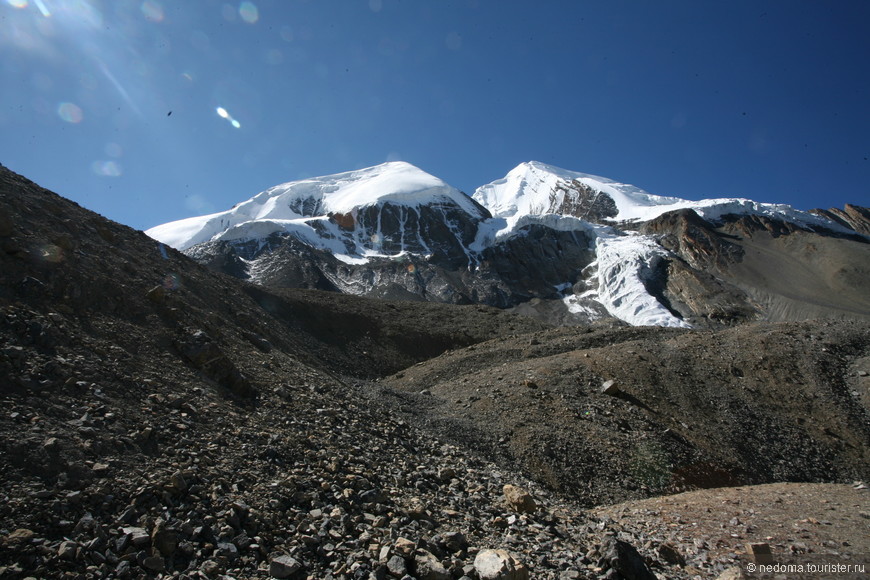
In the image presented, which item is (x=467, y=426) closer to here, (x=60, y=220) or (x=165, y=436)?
(x=165, y=436)

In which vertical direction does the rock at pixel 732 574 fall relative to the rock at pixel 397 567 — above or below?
above

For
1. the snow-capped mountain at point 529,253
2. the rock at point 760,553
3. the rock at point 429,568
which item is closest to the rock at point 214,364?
the rock at point 429,568

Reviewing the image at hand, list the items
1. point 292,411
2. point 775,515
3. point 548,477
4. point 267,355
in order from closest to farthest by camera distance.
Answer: point 775,515, point 292,411, point 548,477, point 267,355

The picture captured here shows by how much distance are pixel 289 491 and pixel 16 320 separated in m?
6.39

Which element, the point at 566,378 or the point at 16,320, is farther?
the point at 566,378

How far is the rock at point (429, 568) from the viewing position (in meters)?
5.52

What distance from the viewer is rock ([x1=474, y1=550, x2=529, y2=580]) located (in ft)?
18.3

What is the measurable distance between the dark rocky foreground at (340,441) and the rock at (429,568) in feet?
0.09

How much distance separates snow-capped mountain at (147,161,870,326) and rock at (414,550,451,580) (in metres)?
89.9

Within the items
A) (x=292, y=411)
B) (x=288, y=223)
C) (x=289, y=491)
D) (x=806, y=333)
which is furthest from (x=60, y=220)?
(x=288, y=223)

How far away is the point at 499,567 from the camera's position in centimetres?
568

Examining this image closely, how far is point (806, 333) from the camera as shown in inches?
861

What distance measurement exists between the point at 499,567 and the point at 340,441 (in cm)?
463

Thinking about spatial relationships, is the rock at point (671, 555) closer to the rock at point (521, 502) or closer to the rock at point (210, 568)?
the rock at point (521, 502)
